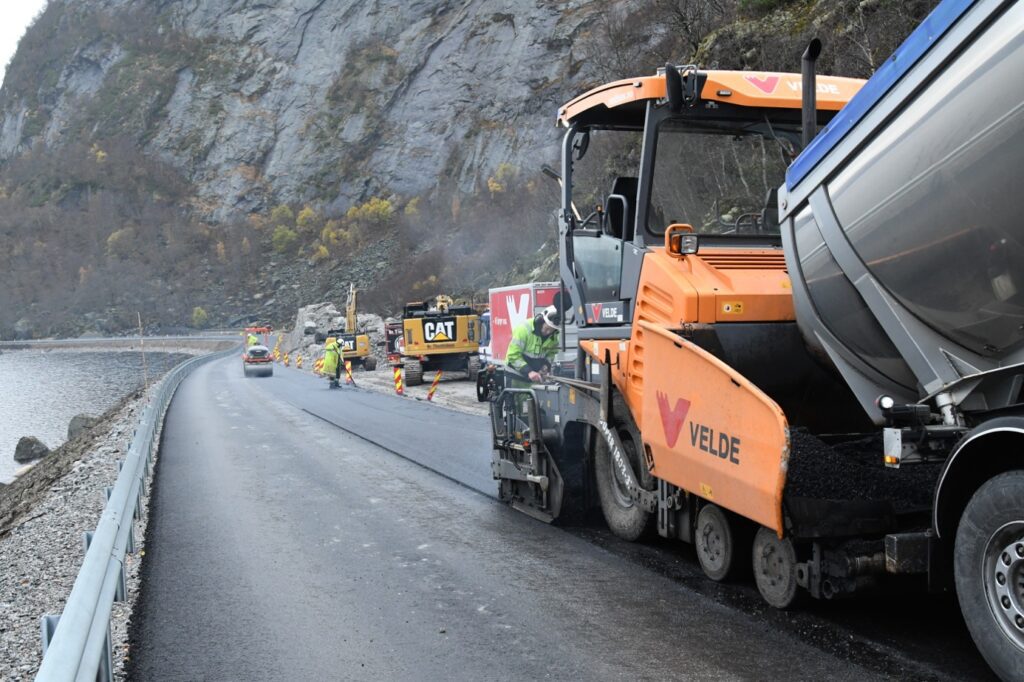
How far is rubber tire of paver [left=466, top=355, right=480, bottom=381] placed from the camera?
27058 mm

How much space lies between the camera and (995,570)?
3580mm

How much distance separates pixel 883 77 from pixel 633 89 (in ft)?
7.71

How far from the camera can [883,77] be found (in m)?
4.03

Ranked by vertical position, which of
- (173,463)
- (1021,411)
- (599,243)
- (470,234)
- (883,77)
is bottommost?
(173,463)

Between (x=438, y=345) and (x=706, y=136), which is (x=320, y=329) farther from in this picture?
(x=706, y=136)

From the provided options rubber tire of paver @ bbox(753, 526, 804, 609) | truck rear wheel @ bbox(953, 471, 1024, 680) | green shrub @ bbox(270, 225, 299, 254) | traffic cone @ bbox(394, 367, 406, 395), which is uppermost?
green shrub @ bbox(270, 225, 299, 254)

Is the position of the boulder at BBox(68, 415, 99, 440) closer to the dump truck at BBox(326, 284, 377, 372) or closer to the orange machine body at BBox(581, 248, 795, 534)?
the dump truck at BBox(326, 284, 377, 372)

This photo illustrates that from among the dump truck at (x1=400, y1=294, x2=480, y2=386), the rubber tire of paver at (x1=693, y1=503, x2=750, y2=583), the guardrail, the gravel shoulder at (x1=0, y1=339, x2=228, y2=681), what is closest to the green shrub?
the dump truck at (x1=400, y1=294, x2=480, y2=386)

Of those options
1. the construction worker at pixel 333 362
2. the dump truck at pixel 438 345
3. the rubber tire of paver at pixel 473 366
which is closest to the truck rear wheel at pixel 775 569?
the rubber tire of paver at pixel 473 366

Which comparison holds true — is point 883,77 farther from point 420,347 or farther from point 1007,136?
point 420,347

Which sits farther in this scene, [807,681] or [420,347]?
[420,347]

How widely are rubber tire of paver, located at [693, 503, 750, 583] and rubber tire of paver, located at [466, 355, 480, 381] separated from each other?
69.9 ft

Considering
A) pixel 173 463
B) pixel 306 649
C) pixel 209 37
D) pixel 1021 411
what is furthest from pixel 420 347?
pixel 209 37

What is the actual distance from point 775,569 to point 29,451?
2346 centimetres
